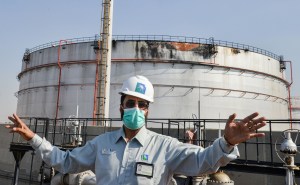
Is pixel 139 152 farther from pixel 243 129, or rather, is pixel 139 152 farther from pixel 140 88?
pixel 243 129

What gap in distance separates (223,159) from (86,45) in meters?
18.7

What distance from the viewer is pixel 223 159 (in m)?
1.79

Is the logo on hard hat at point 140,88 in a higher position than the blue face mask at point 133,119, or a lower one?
higher

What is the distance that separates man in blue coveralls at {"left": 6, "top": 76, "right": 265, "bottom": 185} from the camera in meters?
1.79

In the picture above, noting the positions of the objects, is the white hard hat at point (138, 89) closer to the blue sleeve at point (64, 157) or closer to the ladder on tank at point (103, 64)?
the blue sleeve at point (64, 157)

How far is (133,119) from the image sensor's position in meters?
2.21

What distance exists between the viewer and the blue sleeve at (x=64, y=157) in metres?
2.31

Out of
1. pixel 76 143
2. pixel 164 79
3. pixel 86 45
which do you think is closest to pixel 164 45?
pixel 164 79

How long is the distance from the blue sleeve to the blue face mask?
1.40 ft

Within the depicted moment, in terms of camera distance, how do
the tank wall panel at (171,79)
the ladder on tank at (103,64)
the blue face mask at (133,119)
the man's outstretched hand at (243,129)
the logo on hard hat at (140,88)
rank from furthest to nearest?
the tank wall panel at (171,79)
the ladder on tank at (103,64)
the logo on hard hat at (140,88)
the blue face mask at (133,119)
the man's outstretched hand at (243,129)

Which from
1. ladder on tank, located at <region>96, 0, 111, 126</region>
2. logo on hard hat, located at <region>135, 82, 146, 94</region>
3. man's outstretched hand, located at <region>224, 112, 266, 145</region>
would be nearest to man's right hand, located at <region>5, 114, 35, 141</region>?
logo on hard hat, located at <region>135, 82, 146, 94</region>

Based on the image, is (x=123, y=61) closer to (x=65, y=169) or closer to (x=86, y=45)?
(x=86, y=45)

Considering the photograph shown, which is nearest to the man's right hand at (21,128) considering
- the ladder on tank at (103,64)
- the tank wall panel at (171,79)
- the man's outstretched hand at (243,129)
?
the man's outstretched hand at (243,129)

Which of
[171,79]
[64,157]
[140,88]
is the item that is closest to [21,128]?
[64,157]
